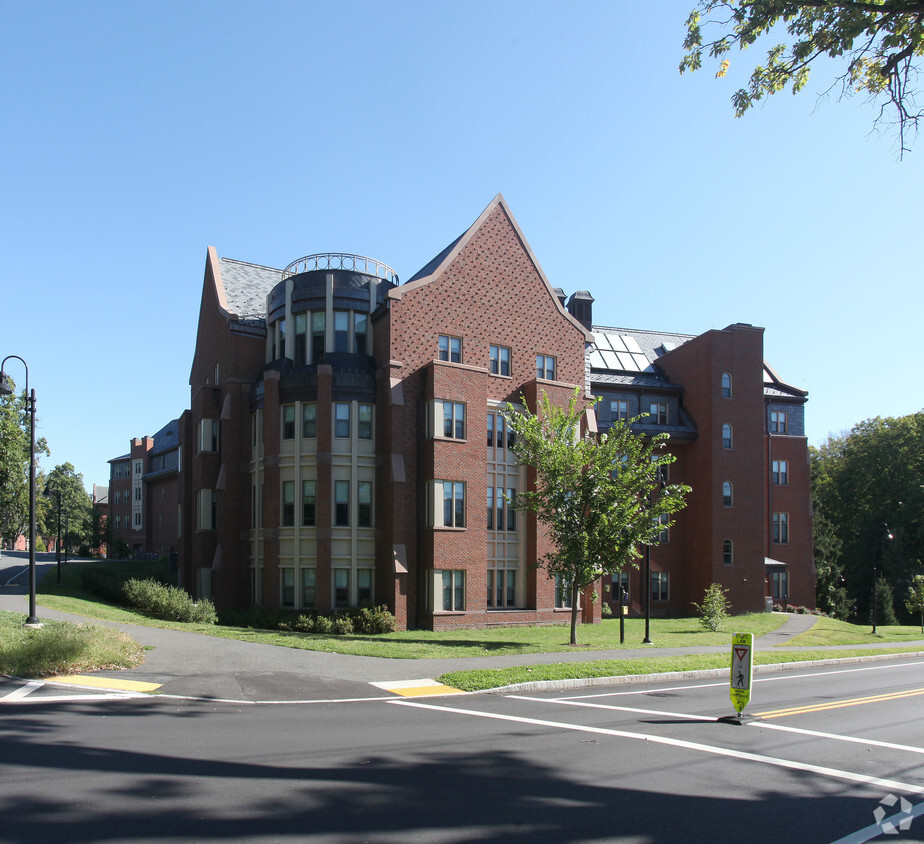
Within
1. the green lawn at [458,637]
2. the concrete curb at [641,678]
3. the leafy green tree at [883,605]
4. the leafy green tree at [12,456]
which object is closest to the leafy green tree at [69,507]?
the leafy green tree at [12,456]

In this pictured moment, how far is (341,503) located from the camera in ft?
97.7

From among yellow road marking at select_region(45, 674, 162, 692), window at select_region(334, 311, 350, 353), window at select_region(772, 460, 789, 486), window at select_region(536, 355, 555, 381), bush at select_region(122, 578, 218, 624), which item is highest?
window at select_region(334, 311, 350, 353)

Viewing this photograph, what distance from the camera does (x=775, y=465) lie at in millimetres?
46250

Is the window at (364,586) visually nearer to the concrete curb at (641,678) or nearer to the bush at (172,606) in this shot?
the bush at (172,606)

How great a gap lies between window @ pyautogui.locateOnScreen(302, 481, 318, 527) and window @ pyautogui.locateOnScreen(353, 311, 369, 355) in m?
5.71

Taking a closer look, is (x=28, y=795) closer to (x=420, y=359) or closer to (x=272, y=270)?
(x=420, y=359)

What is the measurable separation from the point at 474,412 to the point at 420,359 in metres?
3.00

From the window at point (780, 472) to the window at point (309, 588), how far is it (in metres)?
29.7

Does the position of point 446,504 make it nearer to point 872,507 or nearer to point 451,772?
point 451,772

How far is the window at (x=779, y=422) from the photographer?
46.8 m

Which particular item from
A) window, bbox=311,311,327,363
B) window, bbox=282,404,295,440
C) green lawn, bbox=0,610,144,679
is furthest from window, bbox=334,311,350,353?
green lawn, bbox=0,610,144,679

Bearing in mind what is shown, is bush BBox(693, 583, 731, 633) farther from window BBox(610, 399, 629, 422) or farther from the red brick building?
window BBox(610, 399, 629, 422)

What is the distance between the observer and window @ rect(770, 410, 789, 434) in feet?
153

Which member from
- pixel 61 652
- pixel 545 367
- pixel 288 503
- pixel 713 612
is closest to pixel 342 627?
pixel 288 503
